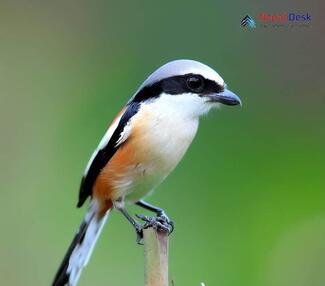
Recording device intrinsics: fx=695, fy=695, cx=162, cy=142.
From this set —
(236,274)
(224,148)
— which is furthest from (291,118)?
(236,274)

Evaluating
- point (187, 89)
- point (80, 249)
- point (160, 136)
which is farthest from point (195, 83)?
point (80, 249)

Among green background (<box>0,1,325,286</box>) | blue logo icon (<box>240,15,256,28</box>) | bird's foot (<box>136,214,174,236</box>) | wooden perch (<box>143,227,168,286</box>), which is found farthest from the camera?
blue logo icon (<box>240,15,256,28</box>)

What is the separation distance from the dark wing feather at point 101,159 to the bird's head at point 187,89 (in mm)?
109

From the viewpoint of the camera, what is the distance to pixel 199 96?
2.17m

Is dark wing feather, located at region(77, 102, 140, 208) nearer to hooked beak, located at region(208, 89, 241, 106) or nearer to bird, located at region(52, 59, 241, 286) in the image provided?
bird, located at region(52, 59, 241, 286)

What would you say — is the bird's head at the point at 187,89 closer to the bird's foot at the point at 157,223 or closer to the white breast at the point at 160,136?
the white breast at the point at 160,136

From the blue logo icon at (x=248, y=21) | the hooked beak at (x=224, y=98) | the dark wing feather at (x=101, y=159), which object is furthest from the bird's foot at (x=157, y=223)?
the blue logo icon at (x=248, y=21)

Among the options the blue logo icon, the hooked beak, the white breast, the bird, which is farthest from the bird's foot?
the blue logo icon

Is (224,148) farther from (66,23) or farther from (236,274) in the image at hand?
(66,23)

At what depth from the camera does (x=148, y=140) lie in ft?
7.30

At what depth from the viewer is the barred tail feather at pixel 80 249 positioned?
89.8 inches

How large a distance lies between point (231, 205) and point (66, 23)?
4.66 ft

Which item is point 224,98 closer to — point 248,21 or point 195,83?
point 195,83

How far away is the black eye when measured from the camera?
84.3 inches
